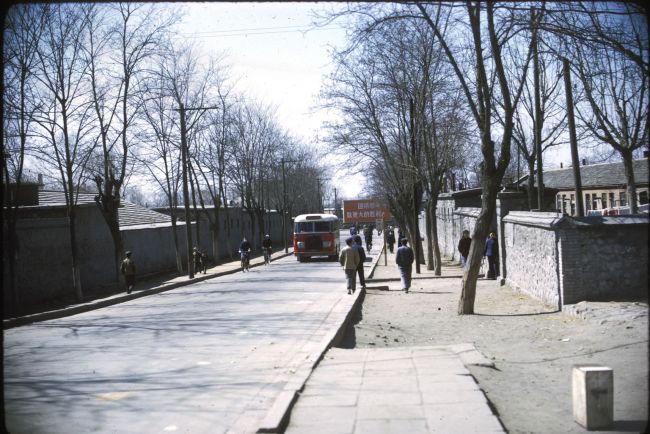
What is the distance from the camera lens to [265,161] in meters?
52.5

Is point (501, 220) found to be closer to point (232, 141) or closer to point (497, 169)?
point (497, 169)

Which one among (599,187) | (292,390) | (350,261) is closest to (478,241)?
(350,261)

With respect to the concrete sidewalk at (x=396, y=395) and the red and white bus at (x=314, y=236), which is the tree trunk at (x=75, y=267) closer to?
the concrete sidewalk at (x=396, y=395)

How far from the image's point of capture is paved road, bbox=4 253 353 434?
253 inches

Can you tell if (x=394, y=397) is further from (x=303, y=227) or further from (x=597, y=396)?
(x=303, y=227)

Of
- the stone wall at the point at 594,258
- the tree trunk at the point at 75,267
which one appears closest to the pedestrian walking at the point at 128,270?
the tree trunk at the point at 75,267

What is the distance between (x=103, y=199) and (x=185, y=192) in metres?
6.03

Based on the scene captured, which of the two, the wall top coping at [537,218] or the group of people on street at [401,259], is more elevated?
the wall top coping at [537,218]

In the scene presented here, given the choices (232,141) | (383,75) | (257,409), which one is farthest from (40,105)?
(232,141)

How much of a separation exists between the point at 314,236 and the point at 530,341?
27.8m

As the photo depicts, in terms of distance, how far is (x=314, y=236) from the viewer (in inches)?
1486

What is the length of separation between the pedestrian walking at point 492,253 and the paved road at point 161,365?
5.67 metres

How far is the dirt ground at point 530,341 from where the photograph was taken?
20.4 ft

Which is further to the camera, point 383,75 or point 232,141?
point 232,141
